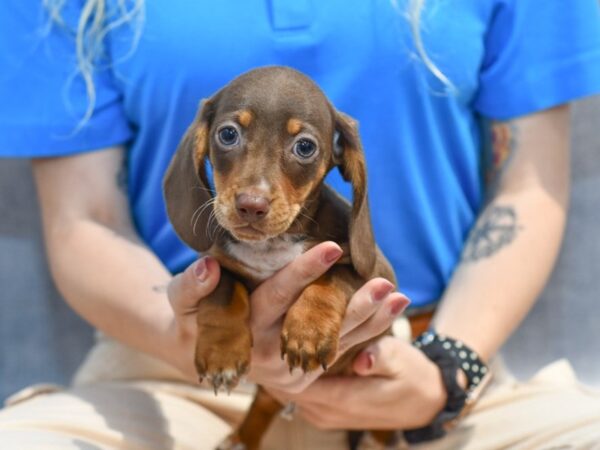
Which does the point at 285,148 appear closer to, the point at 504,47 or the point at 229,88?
the point at 229,88

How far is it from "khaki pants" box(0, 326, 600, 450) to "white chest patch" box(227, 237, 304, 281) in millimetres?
482

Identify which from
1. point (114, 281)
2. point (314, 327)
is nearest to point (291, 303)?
point (314, 327)

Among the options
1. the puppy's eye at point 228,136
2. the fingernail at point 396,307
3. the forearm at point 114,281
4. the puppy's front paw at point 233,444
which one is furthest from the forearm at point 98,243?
the puppy's eye at point 228,136

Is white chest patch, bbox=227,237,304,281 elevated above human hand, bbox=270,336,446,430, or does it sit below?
above

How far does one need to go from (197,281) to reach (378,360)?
1.42 feet

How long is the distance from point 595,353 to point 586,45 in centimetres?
88

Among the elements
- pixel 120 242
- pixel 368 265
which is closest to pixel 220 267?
pixel 368 265

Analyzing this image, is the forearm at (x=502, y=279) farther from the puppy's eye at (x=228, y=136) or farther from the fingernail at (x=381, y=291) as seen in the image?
the puppy's eye at (x=228, y=136)

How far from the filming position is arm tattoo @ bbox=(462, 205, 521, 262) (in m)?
2.24

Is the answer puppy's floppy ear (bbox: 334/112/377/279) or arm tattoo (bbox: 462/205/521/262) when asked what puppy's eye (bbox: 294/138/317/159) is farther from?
arm tattoo (bbox: 462/205/521/262)

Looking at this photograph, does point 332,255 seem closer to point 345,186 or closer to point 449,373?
point 345,186

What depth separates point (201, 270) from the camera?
1.58m

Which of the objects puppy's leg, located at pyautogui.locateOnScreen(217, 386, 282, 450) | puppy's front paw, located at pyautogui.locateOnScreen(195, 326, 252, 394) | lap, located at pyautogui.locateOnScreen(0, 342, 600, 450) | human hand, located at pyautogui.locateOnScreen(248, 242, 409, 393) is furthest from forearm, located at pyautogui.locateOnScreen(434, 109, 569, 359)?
puppy's front paw, located at pyautogui.locateOnScreen(195, 326, 252, 394)

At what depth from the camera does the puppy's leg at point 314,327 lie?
4.77 ft
